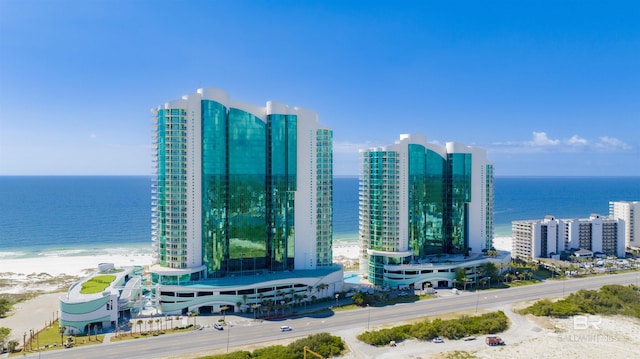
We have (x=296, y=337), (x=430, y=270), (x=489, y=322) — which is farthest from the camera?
(x=430, y=270)

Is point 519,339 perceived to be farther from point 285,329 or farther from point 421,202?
point 421,202

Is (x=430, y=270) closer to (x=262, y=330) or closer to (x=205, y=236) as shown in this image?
(x=262, y=330)

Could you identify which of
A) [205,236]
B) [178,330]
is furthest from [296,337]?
[205,236]

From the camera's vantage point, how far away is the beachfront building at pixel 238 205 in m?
74.4

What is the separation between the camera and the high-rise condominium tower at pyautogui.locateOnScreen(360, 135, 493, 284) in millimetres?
92438

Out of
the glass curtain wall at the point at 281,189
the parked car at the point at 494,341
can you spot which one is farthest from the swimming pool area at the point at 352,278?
the parked car at the point at 494,341

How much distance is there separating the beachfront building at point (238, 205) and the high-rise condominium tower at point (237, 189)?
19 cm

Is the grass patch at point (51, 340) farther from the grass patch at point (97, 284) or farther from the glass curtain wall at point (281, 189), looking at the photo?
the glass curtain wall at point (281, 189)

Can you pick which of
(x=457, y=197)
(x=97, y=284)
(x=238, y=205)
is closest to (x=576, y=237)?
(x=457, y=197)

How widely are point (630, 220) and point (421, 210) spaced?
82.4 meters

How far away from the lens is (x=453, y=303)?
258ft

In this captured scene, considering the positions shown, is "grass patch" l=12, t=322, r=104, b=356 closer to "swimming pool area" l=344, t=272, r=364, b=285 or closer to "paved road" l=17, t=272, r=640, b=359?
"paved road" l=17, t=272, r=640, b=359

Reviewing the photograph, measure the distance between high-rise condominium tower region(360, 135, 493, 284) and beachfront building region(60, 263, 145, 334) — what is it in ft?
164

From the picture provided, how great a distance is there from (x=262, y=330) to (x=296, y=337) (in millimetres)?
6213
